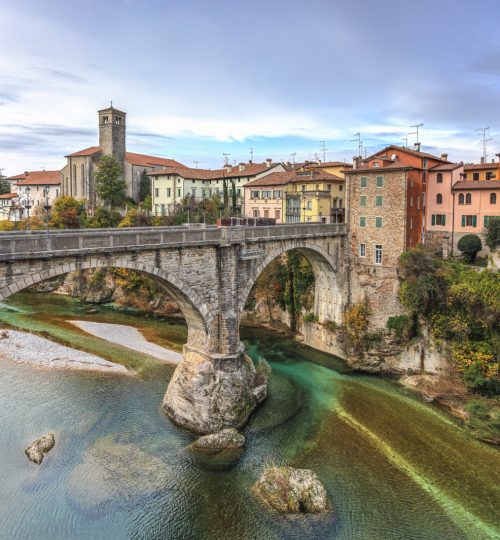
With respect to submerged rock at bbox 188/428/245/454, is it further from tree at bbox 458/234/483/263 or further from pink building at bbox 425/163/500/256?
tree at bbox 458/234/483/263

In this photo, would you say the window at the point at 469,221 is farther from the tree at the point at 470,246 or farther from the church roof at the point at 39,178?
the church roof at the point at 39,178

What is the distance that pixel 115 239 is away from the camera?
20.9 m

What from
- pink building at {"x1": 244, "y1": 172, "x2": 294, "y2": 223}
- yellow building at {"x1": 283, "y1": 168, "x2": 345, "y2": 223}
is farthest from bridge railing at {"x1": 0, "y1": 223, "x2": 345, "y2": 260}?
pink building at {"x1": 244, "y1": 172, "x2": 294, "y2": 223}

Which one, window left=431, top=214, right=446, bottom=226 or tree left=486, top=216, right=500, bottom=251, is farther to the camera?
window left=431, top=214, right=446, bottom=226

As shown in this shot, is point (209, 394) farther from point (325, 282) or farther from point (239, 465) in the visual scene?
point (325, 282)

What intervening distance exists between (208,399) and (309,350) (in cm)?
1600

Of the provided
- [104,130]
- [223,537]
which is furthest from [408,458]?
[104,130]

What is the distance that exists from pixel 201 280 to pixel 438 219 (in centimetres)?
2384

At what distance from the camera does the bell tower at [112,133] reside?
Answer: 7769 centimetres

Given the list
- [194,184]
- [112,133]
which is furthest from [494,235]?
[112,133]

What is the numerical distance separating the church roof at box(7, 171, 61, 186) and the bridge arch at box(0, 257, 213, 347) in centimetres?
6775

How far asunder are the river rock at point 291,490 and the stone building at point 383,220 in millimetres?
18300

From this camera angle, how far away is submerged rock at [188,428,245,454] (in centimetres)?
2322

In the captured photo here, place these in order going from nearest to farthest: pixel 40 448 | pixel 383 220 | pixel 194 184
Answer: pixel 40 448 < pixel 383 220 < pixel 194 184
